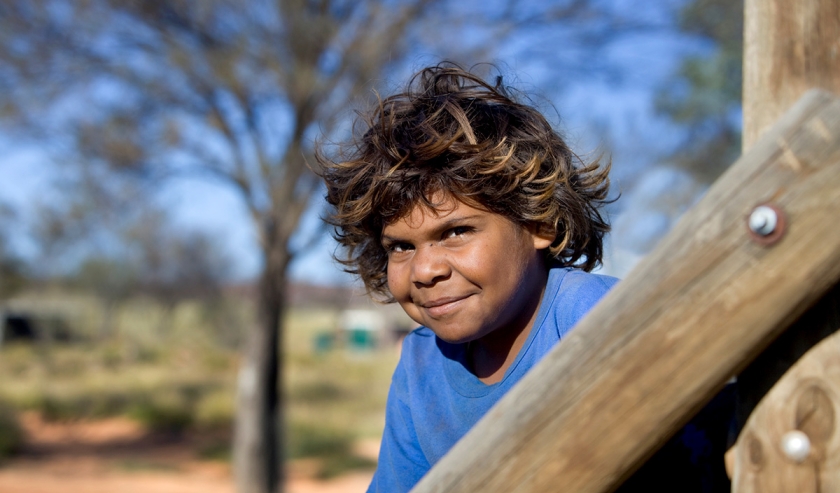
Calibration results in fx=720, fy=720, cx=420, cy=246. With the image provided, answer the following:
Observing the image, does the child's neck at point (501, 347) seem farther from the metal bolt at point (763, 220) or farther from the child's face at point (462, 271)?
the metal bolt at point (763, 220)

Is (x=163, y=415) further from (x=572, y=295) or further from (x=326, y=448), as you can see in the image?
(x=572, y=295)

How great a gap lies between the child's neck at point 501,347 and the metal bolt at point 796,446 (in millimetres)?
685

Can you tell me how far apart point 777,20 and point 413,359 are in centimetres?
112

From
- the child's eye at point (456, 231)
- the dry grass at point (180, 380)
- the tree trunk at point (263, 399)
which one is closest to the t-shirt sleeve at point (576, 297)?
the child's eye at point (456, 231)

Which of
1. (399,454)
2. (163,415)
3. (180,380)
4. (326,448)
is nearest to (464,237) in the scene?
(399,454)

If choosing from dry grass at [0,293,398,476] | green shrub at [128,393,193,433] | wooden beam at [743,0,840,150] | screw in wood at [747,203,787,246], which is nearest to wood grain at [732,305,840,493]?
screw in wood at [747,203,787,246]

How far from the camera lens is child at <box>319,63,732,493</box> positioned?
1497 millimetres

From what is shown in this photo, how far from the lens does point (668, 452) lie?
48.2 inches

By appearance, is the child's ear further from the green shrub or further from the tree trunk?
the green shrub

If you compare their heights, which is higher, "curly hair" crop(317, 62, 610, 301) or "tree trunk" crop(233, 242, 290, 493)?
"tree trunk" crop(233, 242, 290, 493)

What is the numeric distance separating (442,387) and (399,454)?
0.18 m

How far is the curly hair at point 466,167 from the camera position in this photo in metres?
1.55

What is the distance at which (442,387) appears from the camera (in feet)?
5.41

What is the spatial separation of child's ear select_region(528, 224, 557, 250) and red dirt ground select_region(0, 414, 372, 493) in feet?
27.1
